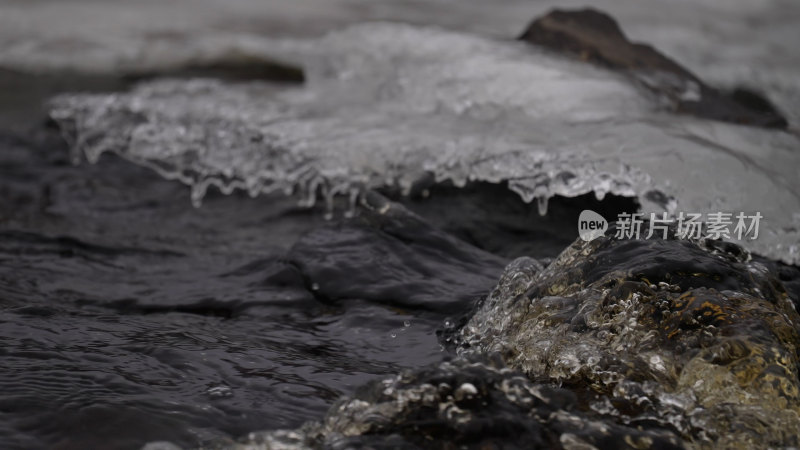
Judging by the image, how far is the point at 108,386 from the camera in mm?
1897

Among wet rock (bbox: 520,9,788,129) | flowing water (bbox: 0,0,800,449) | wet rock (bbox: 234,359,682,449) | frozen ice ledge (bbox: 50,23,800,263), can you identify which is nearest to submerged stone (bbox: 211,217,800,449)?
wet rock (bbox: 234,359,682,449)

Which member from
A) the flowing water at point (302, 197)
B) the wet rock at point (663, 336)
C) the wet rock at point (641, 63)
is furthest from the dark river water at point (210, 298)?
the wet rock at point (641, 63)

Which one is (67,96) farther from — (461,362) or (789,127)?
(461,362)

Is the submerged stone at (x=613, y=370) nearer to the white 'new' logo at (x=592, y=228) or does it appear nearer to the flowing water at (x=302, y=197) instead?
the white 'new' logo at (x=592, y=228)

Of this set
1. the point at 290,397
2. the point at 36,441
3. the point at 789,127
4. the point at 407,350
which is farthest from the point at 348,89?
the point at 36,441

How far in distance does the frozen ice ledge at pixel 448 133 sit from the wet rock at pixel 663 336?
95 cm

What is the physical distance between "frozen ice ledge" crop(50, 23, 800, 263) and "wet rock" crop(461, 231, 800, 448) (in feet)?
3.11

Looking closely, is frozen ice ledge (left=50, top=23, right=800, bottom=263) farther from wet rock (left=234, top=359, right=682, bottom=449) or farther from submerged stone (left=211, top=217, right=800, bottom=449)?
wet rock (left=234, top=359, right=682, bottom=449)

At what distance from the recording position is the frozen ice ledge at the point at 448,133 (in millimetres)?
3244

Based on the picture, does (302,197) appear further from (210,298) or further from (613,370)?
(613,370)

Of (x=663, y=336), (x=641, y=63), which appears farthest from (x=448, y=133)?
(x=663, y=336)

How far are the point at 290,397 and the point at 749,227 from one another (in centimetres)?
179

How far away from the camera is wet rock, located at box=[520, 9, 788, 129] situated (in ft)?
13.4

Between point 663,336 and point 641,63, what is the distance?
2752mm
